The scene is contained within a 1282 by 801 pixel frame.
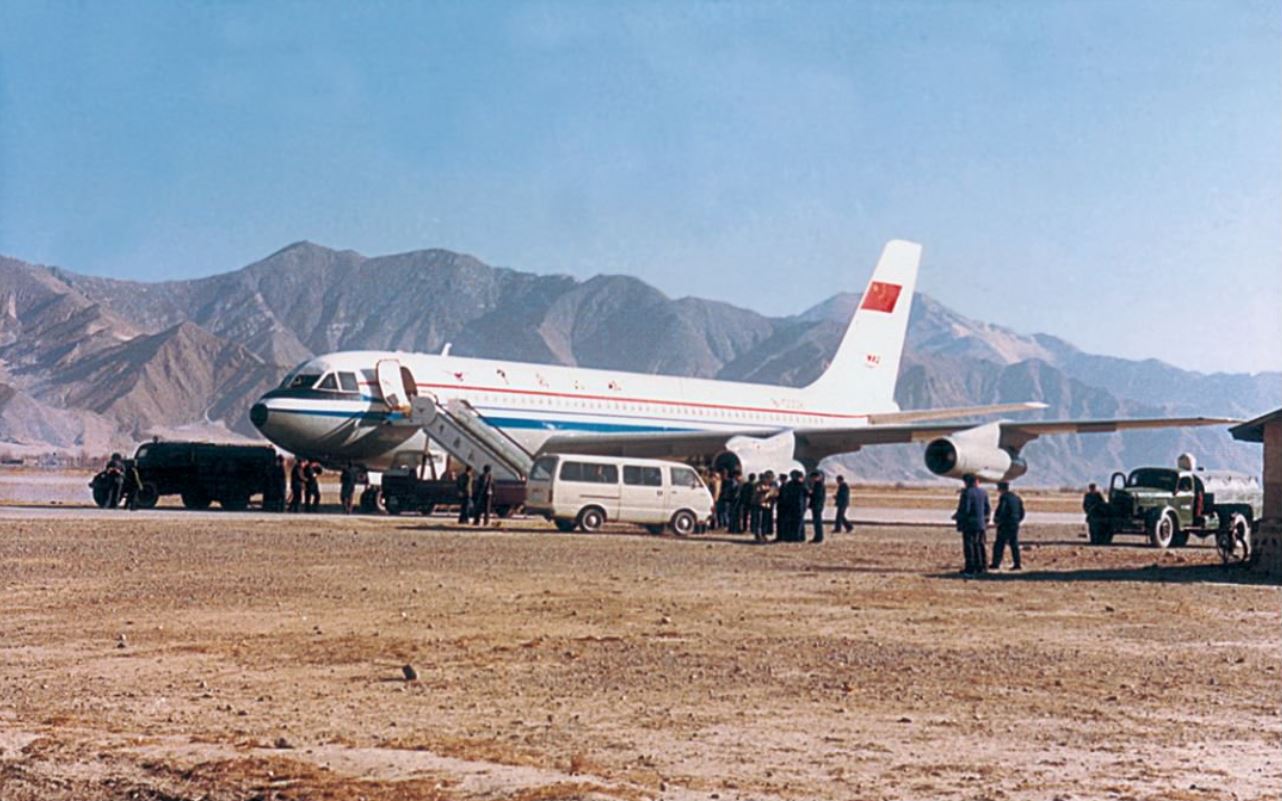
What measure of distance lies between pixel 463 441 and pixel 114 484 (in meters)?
8.76

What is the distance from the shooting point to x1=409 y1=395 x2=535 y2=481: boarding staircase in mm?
37406

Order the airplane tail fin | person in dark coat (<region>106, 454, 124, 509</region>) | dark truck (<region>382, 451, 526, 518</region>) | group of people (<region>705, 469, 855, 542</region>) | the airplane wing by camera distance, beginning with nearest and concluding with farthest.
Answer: group of people (<region>705, 469, 855, 542</region>)
person in dark coat (<region>106, 454, 124, 509</region>)
dark truck (<region>382, 451, 526, 518</region>)
the airplane wing
the airplane tail fin

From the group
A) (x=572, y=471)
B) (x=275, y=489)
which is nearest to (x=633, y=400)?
(x=275, y=489)

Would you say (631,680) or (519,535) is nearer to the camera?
(631,680)

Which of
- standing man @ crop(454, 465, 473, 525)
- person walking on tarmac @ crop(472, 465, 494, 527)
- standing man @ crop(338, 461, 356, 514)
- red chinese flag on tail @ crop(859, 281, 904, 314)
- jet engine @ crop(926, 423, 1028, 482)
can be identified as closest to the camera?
person walking on tarmac @ crop(472, 465, 494, 527)

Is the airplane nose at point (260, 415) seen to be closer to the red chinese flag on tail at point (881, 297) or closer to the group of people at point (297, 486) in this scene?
the group of people at point (297, 486)

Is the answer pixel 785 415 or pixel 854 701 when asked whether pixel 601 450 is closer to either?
pixel 785 415

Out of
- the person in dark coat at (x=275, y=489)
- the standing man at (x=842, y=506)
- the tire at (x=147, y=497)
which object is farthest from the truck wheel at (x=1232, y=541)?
the tire at (x=147, y=497)

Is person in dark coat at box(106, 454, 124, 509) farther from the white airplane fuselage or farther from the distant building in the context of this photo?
the distant building

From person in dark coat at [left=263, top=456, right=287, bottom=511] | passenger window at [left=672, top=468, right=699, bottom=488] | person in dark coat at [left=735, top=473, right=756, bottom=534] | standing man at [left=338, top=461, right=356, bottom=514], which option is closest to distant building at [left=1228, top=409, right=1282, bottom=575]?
person in dark coat at [left=735, top=473, right=756, bottom=534]

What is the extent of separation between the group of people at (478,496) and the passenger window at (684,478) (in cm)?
409

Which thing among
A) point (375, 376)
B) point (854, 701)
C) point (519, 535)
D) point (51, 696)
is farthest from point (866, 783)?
point (375, 376)

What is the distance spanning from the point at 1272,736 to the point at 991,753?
2059 millimetres

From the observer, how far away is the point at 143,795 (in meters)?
7.71
